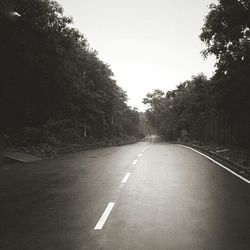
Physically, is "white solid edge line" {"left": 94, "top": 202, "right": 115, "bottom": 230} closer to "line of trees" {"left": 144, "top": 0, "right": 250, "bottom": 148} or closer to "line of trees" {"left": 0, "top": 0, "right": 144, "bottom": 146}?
"line of trees" {"left": 144, "top": 0, "right": 250, "bottom": 148}

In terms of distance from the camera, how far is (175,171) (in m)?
14.3

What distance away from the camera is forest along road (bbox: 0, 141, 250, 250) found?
18.9ft

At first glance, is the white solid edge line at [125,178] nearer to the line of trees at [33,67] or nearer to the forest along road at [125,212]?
the forest along road at [125,212]

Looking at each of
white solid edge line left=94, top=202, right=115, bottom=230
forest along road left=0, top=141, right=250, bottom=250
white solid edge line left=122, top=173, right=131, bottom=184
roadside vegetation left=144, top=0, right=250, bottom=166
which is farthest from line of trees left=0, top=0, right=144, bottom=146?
white solid edge line left=94, top=202, right=115, bottom=230

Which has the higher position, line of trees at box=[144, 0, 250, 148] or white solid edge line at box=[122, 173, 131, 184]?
line of trees at box=[144, 0, 250, 148]

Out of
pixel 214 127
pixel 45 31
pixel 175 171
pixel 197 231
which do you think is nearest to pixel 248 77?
pixel 214 127

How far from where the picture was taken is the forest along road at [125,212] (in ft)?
18.9

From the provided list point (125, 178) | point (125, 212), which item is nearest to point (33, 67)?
point (125, 178)

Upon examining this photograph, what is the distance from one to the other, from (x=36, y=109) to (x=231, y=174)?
60.2 ft

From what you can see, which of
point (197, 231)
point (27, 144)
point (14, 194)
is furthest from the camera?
point (27, 144)

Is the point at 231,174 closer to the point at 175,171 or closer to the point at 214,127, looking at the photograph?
the point at 175,171

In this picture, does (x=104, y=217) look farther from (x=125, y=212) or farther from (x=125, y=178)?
(x=125, y=178)

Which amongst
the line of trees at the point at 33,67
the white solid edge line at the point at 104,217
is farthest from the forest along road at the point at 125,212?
the line of trees at the point at 33,67

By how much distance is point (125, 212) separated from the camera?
768 cm
